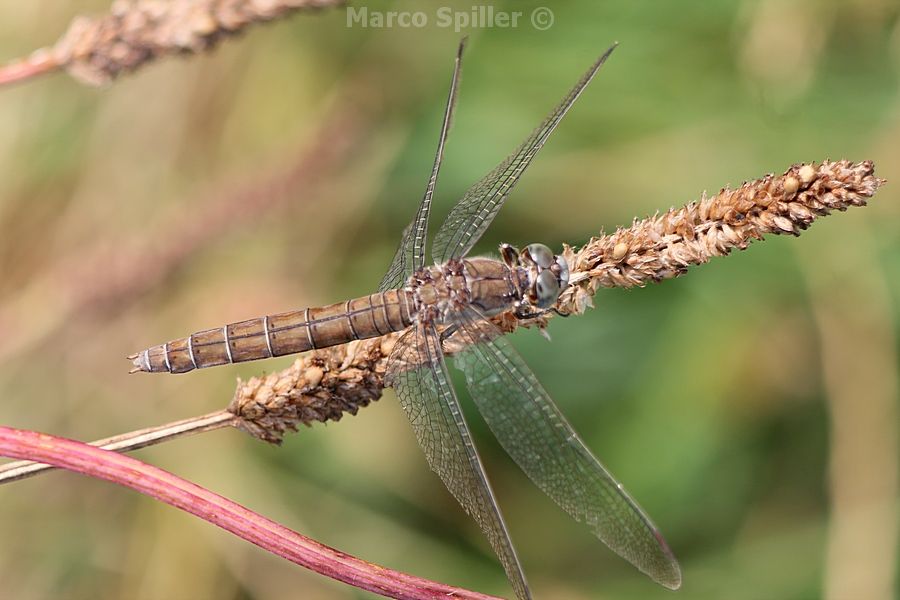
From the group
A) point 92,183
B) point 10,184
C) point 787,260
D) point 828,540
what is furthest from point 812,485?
point 10,184

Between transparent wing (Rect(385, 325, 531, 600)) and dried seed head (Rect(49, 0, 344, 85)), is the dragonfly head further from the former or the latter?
dried seed head (Rect(49, 0, 344, 85))

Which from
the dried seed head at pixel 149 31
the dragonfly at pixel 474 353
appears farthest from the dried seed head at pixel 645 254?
the dried seed head at pixel 149 31

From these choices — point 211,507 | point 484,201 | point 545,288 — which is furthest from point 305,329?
point 211,507

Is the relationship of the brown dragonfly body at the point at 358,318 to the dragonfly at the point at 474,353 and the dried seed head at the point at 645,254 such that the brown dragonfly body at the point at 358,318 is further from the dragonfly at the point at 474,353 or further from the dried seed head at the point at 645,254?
the dried seed head at the point at 645,254

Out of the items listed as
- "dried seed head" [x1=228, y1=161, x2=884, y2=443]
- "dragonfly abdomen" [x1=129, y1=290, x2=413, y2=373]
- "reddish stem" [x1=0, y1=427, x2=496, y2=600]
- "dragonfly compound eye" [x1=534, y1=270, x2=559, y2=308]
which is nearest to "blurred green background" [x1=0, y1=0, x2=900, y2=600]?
"dragonfly abdomen" [x1=129, y1=290, x2=413, y2=373]

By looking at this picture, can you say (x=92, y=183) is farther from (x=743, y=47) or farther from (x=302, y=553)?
(x=743, y=47)

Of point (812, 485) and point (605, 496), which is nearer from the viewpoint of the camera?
point (605, 496)

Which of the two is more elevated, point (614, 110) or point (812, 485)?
point (614, 110)
